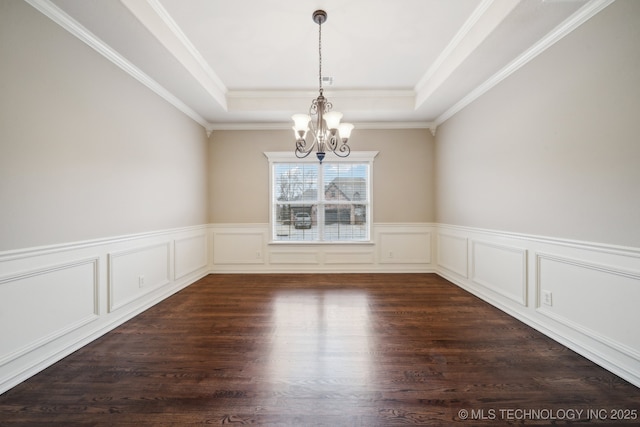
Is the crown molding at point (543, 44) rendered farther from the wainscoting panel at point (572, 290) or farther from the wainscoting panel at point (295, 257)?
the wainscoting panel at point (295, 257)

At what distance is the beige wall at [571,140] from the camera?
1803 mm

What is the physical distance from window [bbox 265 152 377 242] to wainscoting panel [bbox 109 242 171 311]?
70.0 inches

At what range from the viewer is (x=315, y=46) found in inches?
112

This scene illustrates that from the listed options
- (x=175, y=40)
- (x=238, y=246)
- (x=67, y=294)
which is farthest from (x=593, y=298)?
(x=238, y=246)

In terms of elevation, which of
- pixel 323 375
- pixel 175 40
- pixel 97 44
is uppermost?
pixel 175 40

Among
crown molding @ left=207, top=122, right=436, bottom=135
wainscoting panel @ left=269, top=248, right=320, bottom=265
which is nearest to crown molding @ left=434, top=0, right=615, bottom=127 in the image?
crown molding @ left=207, top=122, right=436, bottom=135

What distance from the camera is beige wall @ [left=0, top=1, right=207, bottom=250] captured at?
1.76 metres

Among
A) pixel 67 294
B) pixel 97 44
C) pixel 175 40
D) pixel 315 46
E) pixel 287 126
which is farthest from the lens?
pixel 287 126

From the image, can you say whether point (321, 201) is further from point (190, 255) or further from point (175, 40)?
point (175, 40)

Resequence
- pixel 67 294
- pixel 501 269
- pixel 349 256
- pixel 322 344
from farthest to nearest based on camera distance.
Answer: pixel 349 256, pixel 501 269, pixel 322 344, pixel 67 294

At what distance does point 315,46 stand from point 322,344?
290 centimetres

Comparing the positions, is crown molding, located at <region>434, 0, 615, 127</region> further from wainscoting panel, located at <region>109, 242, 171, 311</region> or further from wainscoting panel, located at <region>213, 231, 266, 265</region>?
wainscoting panel, located at <region>109, 242, 171, 311</region>

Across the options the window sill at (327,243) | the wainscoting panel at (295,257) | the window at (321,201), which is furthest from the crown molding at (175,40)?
the wainscoting panel at (295,257)

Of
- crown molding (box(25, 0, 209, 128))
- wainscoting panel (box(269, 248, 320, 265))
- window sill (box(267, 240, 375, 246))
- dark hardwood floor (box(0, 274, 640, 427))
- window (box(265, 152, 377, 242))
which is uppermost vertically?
crown molding (box(25, 0, 209, 128))
